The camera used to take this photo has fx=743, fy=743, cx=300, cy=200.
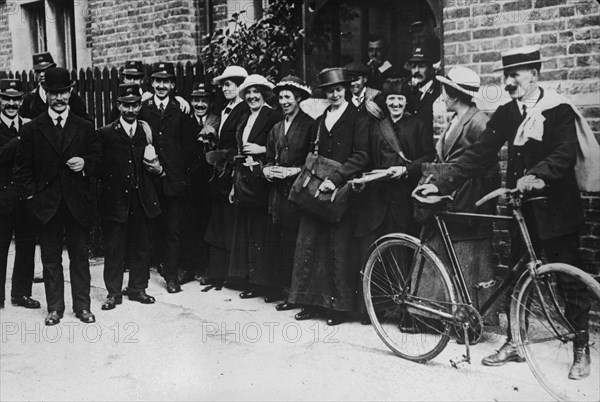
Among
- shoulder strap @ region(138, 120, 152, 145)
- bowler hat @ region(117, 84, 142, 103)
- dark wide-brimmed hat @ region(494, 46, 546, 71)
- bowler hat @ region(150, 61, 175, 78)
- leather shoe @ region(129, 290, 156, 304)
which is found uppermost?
bowler hat @ region(150, 61, 175, 78)

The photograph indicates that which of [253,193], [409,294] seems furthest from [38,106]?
[409,294]

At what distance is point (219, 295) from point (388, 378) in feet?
9.31

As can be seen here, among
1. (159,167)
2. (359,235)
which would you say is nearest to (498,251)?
(359,235)

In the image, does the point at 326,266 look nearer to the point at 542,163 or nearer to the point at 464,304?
the point at 464,304

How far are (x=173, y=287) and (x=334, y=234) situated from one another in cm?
210

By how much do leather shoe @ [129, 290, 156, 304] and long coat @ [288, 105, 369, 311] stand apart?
1489mm

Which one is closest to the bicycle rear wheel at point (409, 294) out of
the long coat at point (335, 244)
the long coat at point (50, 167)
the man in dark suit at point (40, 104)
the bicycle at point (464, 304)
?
the bicycle at point (464, 304)

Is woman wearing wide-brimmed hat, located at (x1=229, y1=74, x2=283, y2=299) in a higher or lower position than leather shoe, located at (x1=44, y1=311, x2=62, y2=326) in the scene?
higher

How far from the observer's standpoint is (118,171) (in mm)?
6945

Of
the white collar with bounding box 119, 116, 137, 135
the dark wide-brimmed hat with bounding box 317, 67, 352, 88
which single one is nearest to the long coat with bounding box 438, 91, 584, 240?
the dark wide-brimmed hat with bounding box 317, 67, 352, 88

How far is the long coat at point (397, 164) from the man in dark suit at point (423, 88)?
145 mm

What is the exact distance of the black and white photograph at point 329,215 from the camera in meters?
4.88

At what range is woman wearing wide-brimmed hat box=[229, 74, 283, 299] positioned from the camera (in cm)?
700

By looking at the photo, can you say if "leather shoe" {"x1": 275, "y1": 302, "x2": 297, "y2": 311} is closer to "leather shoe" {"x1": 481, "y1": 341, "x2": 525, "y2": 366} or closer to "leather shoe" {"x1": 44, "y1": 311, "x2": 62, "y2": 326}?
"leather shoe" {"x1": 44, "y1": 311, "x2": 62, "y2": 326}
